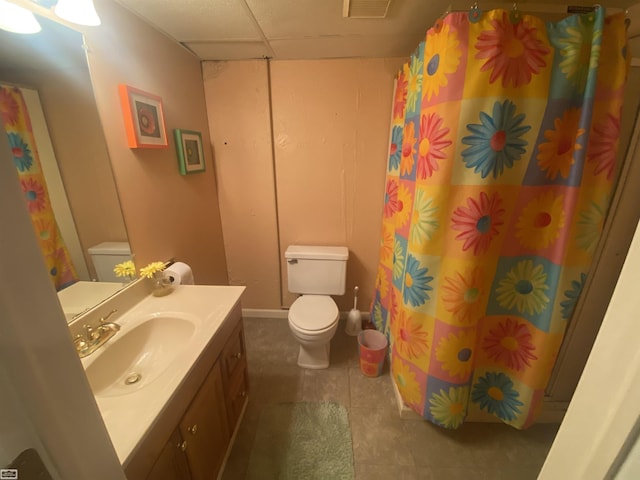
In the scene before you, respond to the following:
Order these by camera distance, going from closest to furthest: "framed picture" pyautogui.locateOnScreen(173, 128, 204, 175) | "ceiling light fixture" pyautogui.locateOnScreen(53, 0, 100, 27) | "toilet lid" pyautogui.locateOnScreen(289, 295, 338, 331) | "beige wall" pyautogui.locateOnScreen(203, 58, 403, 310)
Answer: "ceiling light fixture" pyautogui.locateOnScreen(53, 0, 100, 27), "framed picture" pyautogui.locateOnScreen(173, 128, 204, 175), "toilet lid" pyautogui.locateOnScreen(289, 295, 338, 331), "beige wall" pyautogui.locateOnScreen(203, 58, 403, 310)

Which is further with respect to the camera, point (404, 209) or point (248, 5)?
point (404, 209)

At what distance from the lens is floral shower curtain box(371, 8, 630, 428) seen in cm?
90

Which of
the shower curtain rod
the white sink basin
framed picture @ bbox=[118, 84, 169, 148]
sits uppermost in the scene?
the shower curtain rod

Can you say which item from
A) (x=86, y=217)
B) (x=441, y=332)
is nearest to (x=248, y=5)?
(x=86, y=217)

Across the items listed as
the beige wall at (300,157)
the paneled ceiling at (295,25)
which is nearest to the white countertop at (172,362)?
the beige wall at (300,157)

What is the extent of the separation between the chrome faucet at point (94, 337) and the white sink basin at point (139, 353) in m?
0.02

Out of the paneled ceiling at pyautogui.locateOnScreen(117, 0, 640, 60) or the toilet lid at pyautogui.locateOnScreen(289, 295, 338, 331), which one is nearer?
the paneled ceiling at pyautogui.locateOnScreen(117, 0, 640, 60)

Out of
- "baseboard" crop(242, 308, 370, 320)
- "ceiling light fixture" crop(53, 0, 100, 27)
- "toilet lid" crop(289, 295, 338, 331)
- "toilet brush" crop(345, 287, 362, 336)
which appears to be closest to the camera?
"ceiling light fixture" crop(53, 0, 100, 27)

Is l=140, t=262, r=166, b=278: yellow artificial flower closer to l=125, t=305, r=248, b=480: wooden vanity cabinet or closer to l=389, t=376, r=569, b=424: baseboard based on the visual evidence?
l=125, t=305, r=248, b=480: wooden vanity cabinet

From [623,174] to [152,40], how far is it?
2370mm

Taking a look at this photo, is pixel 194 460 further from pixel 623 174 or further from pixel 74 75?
pixel 623 174

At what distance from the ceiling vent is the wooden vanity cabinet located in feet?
5.16

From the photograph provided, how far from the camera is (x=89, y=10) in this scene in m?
0.92

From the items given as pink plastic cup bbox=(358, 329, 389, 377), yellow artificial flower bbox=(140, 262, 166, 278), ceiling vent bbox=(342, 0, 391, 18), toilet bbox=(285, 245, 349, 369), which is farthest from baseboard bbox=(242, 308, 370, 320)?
ceiling vent bbox=(342, 0, 391, 18)
